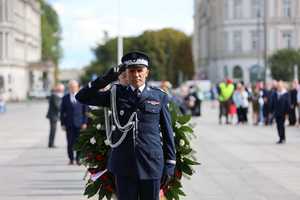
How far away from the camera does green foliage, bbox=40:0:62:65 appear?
15500 cm

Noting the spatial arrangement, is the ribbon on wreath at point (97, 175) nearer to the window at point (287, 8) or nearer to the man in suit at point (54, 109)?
the man in suit at point (54, 109)

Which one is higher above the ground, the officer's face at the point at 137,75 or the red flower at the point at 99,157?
the officer's face at the point at 137,75

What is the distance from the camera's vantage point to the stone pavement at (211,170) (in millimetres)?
13625

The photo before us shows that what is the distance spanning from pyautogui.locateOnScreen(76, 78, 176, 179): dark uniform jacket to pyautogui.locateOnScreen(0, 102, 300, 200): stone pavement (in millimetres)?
5096

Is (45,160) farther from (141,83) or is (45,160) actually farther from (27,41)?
(27,41)

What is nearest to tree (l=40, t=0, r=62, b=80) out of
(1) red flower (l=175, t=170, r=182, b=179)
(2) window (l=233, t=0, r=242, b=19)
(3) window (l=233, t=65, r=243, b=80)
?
(3) window (l=233, t=65, r=243, b=80)

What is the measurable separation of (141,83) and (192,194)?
5858 millimetres

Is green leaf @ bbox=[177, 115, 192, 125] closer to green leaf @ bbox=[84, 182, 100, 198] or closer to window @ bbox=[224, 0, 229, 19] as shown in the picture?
green leaf @ bbox=[84, 182, 100, 198]

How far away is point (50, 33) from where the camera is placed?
159m

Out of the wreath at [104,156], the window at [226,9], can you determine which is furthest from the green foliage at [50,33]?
the wreath at [104,156]

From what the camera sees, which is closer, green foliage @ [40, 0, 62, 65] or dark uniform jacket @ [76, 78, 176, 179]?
dark uniform jacket @ [76, 78, 176, 179]

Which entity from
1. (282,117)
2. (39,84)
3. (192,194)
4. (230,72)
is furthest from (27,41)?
(192,194)

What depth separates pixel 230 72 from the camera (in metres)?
117

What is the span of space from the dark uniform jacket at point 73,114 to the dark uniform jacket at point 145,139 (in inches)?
417
